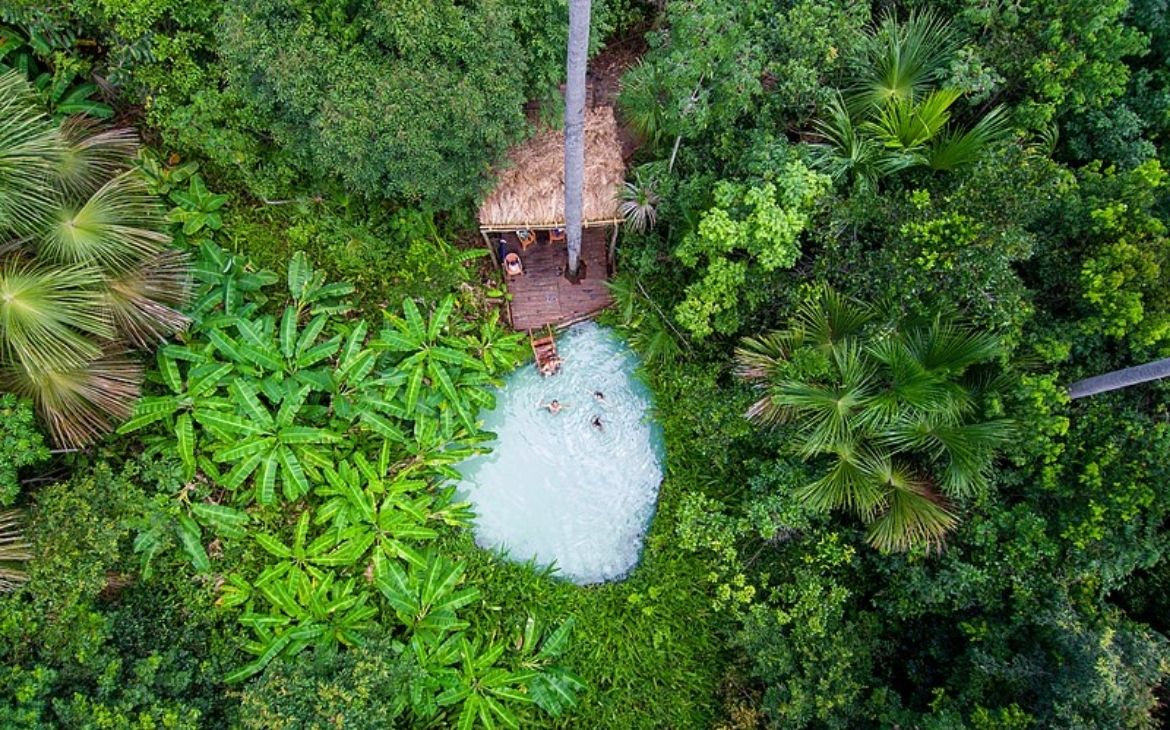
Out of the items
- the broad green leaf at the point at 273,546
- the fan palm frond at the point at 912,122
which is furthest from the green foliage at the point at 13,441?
the fan palm frond at the point at 912,122

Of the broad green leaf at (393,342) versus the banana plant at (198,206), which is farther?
the banana plant at (198,206)

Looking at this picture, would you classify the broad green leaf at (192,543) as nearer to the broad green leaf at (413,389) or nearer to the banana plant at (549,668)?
the broad green leaf at (413,389)

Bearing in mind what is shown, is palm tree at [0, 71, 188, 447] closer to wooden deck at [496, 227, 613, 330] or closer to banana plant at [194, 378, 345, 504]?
banana plant at [194, 378, 345, 504]

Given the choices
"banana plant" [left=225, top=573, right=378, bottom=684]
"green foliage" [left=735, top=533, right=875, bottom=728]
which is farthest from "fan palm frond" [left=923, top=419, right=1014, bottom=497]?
"banana plant" [left=225, top=573, right=378, bottom=684]

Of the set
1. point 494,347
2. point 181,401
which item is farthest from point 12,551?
point 494,347

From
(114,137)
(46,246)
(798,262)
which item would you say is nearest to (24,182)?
(46,246)

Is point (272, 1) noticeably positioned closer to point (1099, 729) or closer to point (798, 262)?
point (798, 262)
